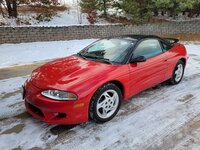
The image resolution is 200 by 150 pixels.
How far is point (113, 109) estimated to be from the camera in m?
3.44

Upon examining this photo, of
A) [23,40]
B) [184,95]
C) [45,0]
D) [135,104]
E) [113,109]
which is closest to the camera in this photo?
[113,109]

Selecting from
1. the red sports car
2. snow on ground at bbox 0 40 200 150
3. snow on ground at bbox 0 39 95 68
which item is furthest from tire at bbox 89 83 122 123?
snow on ground at bbox 0 39 95 68

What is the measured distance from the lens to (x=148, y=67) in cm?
394

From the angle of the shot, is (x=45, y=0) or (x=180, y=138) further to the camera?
(x=45, y=0)

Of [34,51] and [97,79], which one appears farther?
[34,51]

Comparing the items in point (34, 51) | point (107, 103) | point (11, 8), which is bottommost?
point (34, 51)

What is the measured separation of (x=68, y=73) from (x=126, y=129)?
1.20 meters

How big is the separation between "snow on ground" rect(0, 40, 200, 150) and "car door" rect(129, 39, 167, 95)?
36 cm

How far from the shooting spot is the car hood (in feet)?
10.0

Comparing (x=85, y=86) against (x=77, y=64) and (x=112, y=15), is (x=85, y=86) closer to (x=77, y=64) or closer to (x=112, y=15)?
(x=77, y=64)

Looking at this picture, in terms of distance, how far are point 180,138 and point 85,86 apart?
4.79 feet

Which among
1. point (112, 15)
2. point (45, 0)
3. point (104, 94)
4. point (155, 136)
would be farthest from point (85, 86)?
point (112, 15)

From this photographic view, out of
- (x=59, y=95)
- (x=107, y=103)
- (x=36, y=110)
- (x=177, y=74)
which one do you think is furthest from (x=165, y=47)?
(x=36, y=110)

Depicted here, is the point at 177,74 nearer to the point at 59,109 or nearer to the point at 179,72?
the point at 179,72
